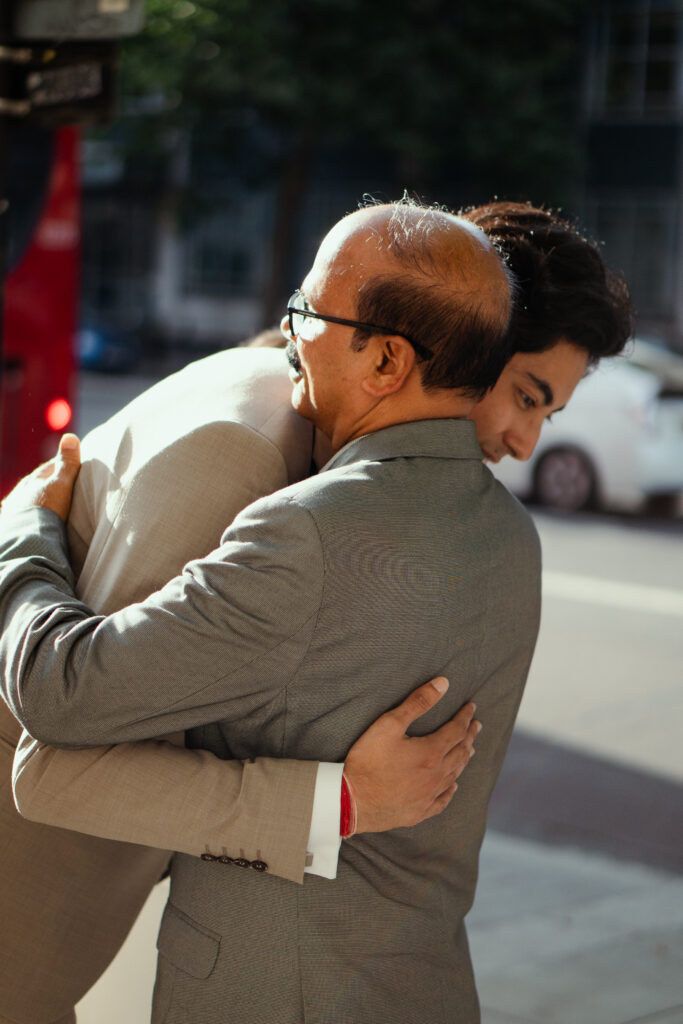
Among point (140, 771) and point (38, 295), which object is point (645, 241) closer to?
point (38, 295)

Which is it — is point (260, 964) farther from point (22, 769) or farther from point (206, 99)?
point (206, 99)

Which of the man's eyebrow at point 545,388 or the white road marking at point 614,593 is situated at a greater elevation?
the man's eyebrow at point 545,388

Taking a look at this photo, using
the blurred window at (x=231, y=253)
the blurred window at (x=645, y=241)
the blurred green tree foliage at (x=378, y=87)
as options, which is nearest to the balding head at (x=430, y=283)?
the blurred green tree foliage at (x=378, y=87)

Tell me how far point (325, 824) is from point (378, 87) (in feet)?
73.3

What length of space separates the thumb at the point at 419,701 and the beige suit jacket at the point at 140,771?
0.44 feet

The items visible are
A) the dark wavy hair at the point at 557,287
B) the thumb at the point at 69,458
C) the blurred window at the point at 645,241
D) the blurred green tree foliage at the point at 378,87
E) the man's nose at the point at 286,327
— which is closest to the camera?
the man's nose at the point at 286,327

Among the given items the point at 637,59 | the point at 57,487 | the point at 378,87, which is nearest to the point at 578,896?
the point at 57,487

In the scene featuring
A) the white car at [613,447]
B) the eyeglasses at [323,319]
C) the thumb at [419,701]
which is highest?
the eyeglasses at [323,319]

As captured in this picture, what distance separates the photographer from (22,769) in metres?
1.58

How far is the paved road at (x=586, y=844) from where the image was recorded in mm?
3334

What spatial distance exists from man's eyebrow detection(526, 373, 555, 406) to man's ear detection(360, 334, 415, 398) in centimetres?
55

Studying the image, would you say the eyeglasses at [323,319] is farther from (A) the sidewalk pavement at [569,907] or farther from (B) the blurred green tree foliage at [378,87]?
(B) the blurred green tree foliage at [378,87]

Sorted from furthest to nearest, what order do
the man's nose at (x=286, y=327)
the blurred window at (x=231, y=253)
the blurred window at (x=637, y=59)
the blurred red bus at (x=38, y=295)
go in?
the blurred window at (x=231, y=253) < the blurred window at (x=637, y=59) < the blurred red bus at (x=38, y=295) < the man's nose at (x=286, y=327)

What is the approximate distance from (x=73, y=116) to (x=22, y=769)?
2.59 meters
